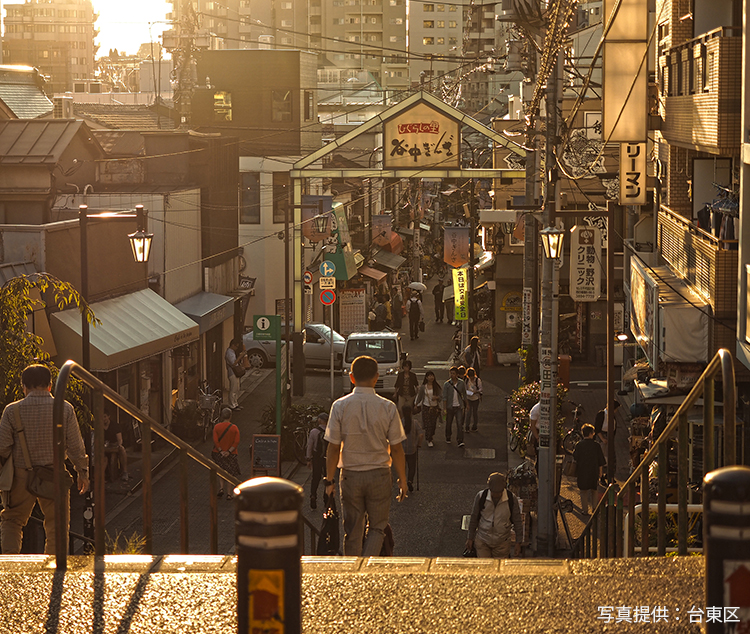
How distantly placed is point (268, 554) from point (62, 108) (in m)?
35.1

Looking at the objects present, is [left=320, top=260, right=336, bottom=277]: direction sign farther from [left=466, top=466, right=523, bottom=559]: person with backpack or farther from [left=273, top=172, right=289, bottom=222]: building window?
[left=466, top=466, right=523, bottom=559]: person with backpack

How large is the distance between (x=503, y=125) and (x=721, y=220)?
84.7 feet

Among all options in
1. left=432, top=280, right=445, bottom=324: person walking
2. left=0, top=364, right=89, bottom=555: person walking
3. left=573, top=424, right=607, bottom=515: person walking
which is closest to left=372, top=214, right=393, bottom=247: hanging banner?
left=432, top=280, right=445, bottom=324: person walking

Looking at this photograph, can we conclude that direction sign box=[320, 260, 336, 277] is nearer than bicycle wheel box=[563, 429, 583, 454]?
No

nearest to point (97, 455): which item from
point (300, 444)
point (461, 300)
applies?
point (300, 444)

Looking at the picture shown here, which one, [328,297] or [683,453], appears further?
[328,297]

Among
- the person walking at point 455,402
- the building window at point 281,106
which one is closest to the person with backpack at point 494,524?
the person walking at point 455,402

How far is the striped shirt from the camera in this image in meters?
7.64

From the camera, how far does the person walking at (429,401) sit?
2269cm

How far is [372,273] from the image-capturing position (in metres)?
49.7

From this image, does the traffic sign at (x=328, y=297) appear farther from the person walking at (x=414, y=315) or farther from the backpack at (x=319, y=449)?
the backpack at (x=319, y=449)

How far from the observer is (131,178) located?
3098cm

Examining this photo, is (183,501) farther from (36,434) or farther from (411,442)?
(411,442)

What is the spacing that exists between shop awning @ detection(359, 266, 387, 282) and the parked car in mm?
13975
